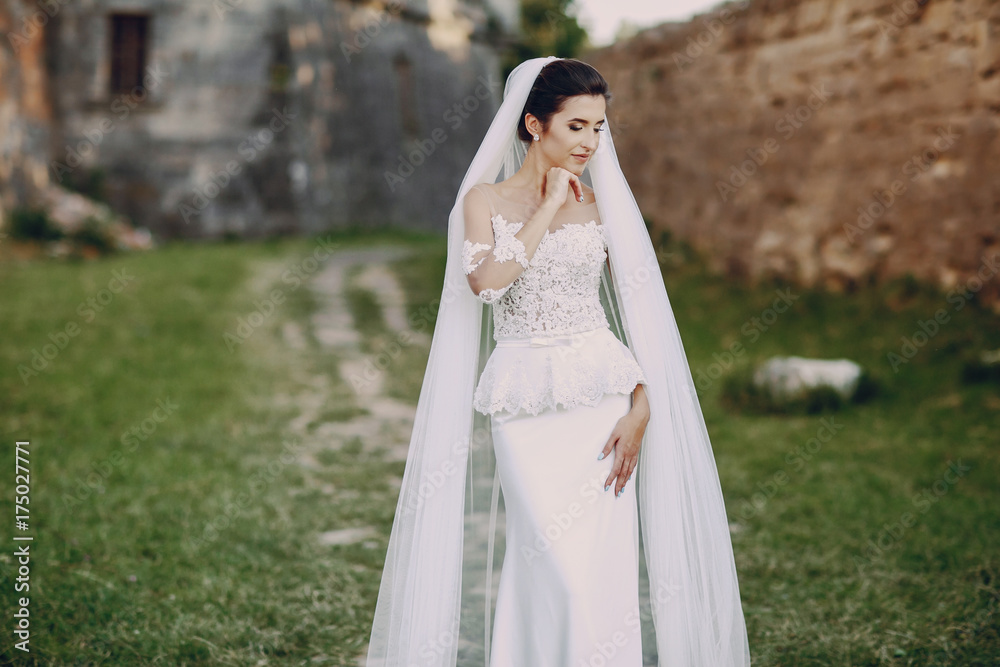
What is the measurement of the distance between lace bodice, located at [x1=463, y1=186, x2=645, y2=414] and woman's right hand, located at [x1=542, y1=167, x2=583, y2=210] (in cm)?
10

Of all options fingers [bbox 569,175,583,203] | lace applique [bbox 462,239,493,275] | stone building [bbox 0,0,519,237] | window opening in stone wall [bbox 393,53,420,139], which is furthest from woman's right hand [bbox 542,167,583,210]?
window opening in stone wall [bbox 393,53,420,139]

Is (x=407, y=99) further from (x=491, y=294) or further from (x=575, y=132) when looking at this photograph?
(x=491, y=294)

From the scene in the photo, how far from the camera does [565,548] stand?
2.46m

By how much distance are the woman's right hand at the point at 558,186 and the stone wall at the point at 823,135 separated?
538 cm

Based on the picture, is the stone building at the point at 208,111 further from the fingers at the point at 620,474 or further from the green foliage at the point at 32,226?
the fingers at the point at 620,474

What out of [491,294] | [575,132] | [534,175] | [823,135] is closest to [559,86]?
[575,132]

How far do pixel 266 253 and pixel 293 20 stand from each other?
534 centimetres

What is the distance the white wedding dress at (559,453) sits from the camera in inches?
97.1

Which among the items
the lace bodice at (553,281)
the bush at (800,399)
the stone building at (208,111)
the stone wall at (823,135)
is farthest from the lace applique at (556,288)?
the stone building at (208,111)

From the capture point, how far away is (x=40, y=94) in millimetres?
15312

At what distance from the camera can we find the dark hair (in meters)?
2.60

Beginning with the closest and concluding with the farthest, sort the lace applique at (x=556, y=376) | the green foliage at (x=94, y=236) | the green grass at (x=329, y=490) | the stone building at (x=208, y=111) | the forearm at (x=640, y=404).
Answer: the lace applique at (x=556, y=376), the forearm at (x=640, y=404), the green grass at (x=329, y=490), the green foliage at (x=94, y=236), the stone building at (x=208, y=111)

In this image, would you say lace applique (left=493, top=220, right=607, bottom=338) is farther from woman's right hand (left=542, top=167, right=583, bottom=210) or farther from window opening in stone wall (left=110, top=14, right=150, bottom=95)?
Answer: window opening in stone wall (left=110, top=14, right=150, bottom=95)

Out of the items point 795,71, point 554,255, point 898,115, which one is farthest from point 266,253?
point 554,255
